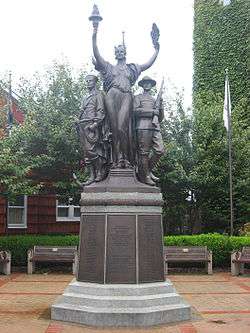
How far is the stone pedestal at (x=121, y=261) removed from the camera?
9.33 metres

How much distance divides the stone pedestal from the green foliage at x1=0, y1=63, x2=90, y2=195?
910 centimetres

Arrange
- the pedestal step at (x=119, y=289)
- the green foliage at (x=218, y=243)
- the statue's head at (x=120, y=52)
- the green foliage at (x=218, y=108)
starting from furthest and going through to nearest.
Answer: the green foliage at (x=218, y=108) → the green foliage at (x=218, y=243) → the statue's head at (x=120, y=52) → the pedestal step at (x=119, y=289)

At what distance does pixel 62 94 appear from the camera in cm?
2194

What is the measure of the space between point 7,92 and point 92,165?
14.3 meters

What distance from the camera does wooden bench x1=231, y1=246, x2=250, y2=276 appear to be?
17625 mm

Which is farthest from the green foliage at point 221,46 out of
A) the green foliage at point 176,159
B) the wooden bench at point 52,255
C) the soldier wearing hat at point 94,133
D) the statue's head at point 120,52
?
the soldier wearing hat at point 94,133

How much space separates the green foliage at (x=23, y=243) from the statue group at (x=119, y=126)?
9176 mm

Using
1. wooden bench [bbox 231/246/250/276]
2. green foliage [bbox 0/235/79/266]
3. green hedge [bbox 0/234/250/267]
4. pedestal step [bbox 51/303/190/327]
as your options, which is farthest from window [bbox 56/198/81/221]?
pedestal step [bbox 51/303/190/327]

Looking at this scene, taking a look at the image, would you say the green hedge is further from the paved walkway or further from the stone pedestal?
the stone pedestal

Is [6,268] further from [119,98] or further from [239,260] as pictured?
[119,98]

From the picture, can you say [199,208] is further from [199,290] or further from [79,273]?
[79,273]

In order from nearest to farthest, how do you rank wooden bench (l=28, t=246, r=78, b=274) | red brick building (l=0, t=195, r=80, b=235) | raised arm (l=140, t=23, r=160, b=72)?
raised arm (l=140, t=23, r=160, b=72) < wooden bench (l=28, t=246, r=78, b=274) < red brick building (l=0, t=195, r=80, b=235)

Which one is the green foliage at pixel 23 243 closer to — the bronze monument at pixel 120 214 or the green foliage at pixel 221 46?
the bronze monument at pixel 120 214

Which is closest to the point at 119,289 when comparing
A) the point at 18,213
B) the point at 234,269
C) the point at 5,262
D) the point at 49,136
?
the point at 234,269
